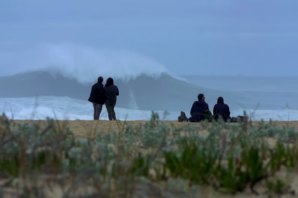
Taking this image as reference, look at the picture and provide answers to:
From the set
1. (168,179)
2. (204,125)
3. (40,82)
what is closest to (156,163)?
(168,179)

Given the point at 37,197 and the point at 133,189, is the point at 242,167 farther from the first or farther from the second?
the point at 37,197

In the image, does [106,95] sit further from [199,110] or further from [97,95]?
[199,110]

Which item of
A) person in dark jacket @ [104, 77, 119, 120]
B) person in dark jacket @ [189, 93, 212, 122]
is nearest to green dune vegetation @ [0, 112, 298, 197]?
person in dark jacket @ [189, 93, 212, 122]

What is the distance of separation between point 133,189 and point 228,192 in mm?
1203

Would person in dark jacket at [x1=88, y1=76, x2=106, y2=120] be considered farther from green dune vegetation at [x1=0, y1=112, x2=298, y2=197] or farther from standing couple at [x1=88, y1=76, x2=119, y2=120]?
green dune vegetation at [x1=0, y1=112, x2=298, y2=197]

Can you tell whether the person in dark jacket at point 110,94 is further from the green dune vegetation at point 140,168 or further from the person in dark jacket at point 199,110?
the green dune vegetation at point 140,168

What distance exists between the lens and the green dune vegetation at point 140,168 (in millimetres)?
6301

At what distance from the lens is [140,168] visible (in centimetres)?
720

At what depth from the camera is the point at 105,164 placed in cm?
686

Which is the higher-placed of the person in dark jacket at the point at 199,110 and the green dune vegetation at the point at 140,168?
the person in dark jacket at the point at 199,110

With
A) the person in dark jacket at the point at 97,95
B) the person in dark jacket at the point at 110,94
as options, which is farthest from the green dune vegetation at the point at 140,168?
the person in dark jacket at the point at 97,95

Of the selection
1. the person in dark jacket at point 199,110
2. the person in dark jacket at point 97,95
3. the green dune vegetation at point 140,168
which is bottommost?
the green dune vegetation at point 140,168

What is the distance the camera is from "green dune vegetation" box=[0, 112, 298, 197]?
20.7ft

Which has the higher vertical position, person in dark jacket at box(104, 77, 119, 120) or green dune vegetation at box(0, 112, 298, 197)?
person in dark jacket at box(104, 77, 119, 120)
